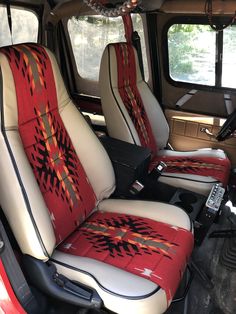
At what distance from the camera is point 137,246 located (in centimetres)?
139

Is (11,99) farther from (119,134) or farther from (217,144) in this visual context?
(217,144)

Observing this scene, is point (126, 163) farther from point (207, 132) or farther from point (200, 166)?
point (207, 132)

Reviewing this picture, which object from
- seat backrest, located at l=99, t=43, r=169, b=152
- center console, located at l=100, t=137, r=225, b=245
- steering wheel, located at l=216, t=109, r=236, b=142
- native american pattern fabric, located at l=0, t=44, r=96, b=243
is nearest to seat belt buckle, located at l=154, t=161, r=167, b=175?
center console, located at l=100, t=137, r=225, b=245

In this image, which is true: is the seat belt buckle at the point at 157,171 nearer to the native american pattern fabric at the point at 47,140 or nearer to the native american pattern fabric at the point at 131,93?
the native american pattern fabric at the point at 131,93

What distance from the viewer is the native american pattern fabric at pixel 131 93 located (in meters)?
2.14

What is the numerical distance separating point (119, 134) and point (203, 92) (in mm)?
1063

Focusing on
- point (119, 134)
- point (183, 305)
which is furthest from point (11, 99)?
point (183, 305)

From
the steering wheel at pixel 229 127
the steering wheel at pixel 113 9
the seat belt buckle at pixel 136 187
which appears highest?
the steering wheel at pixel 113 9

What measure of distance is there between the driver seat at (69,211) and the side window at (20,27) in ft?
3.21

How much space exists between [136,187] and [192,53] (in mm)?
1421

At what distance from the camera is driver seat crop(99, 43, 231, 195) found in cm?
207

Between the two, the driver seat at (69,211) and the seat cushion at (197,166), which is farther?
the seat cushion at (197,166)

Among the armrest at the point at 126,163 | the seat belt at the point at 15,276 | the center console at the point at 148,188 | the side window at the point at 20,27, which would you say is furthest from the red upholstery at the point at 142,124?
the seat belt at the point at 15,276

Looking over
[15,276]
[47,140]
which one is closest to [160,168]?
[47,140]
